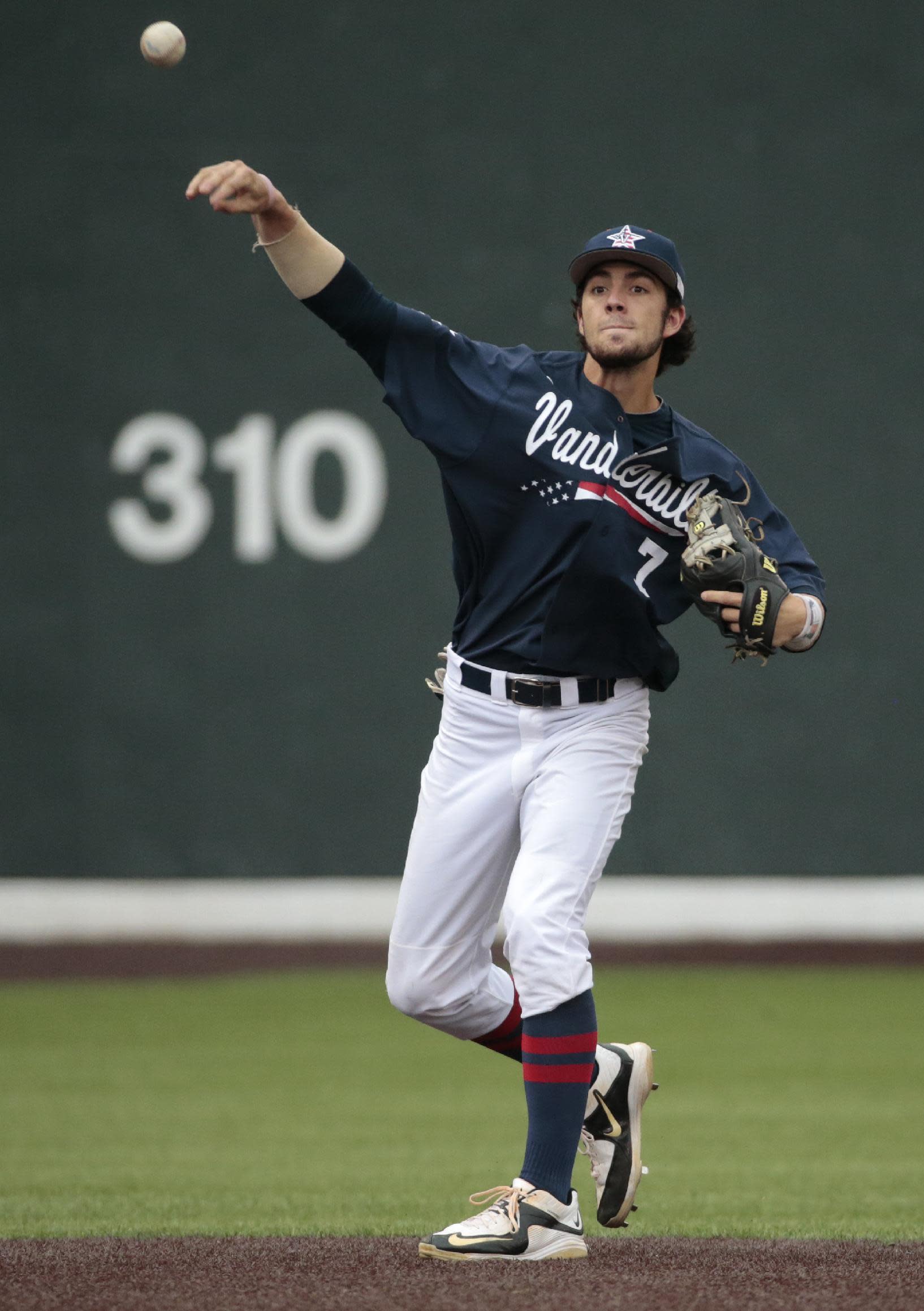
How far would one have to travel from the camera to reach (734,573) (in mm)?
3408

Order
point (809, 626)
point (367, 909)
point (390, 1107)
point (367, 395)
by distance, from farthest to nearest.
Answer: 1. point (367, 395)
2. point (367, 909)
3. point (390, 1107)
4. point (809, 626)

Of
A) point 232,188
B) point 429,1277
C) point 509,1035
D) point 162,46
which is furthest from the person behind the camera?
point 509,1035

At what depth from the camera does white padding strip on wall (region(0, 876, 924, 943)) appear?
867 centimetres

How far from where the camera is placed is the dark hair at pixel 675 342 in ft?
12.3

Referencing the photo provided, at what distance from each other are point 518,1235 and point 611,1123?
447 millimetres

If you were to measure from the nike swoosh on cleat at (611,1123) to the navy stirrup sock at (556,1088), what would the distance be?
29 centimetres

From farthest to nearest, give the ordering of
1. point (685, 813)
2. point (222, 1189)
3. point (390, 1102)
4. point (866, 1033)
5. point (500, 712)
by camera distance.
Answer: point (685, 813)
point (866, 1033)
point (390, 1102)
point (222, 1189)
point (500, 712)

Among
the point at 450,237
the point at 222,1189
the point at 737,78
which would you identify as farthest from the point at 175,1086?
the point at 737,78

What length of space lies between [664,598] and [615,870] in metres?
5.24

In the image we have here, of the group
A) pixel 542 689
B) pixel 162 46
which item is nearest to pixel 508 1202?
pixel 542 689

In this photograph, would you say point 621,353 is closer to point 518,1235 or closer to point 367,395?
point 518,1235

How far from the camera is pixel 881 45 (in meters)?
8.79

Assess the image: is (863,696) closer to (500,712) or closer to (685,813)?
(685,813)

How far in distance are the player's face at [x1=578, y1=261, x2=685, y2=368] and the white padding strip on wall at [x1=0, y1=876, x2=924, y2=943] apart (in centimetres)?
531
